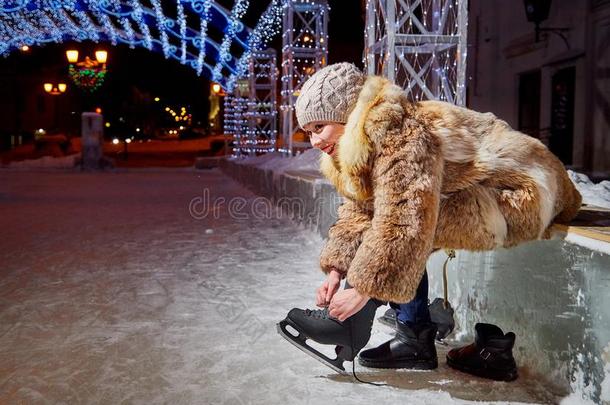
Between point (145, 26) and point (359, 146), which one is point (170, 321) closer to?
point (359, 146)

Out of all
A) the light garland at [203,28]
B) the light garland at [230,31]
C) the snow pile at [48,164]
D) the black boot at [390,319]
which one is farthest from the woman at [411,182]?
the snow pile at [48,164]

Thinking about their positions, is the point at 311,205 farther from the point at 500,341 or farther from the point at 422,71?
the point at 500,341

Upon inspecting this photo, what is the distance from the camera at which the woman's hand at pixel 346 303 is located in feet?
7.96

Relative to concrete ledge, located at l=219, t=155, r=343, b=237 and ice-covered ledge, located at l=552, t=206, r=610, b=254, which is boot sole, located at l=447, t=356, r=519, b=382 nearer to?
ice-covered ledge, located at l=552, t=206, r=610, b=254

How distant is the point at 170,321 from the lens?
3768mm

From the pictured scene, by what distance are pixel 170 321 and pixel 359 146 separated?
1.92 meters

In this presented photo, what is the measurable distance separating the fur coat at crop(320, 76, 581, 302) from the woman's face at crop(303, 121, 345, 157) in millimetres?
165

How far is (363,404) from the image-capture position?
2.54 meters

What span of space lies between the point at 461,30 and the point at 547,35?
1297cm

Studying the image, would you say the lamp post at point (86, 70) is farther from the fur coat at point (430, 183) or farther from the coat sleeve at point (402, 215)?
the coat sleeve at point (402, 215)

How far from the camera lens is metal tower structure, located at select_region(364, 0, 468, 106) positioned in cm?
592

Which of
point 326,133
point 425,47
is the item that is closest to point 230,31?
point 425,47

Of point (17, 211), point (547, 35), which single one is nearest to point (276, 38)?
point (547, 35)

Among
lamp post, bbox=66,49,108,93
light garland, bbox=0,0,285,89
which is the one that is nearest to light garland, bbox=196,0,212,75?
light garland, bbox=0,0,285,89
